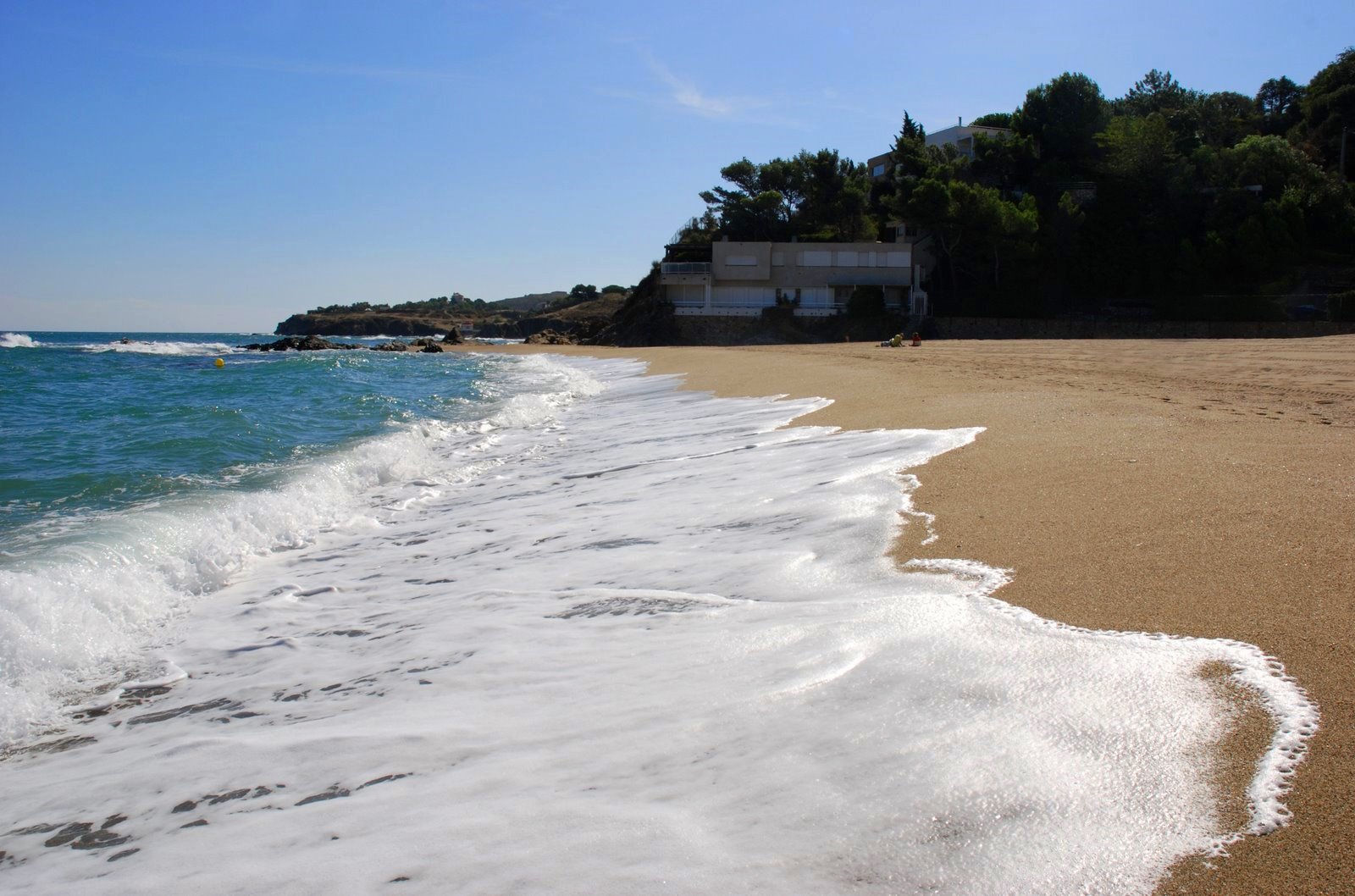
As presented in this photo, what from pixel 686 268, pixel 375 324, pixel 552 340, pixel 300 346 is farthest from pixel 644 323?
pixel 375 324

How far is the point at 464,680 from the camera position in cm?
353

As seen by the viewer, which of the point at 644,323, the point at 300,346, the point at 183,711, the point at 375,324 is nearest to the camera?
the point at 183,711

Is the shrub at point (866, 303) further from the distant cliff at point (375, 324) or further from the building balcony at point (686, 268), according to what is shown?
the distant cliff at point (375, 324)

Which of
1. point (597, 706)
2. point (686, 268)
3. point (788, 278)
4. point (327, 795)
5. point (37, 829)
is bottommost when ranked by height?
point (37, 829)

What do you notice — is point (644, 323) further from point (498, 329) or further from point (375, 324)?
point (375, 324)

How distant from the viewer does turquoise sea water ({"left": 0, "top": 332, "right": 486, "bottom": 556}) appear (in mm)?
7352

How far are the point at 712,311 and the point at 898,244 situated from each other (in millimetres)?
10757

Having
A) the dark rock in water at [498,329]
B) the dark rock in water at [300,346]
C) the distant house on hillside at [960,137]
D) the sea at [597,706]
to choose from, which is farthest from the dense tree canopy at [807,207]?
the sea at [597,706]

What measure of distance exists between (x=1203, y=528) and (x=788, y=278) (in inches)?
1778

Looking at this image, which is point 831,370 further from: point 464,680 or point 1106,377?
point 464,680

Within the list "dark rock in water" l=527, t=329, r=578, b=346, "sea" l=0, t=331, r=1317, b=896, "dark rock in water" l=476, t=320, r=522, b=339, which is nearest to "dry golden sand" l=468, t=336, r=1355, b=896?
"sea" l=0, t=331, r=1317, b=896

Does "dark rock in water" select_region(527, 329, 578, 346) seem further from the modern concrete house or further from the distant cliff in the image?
the distant cliff

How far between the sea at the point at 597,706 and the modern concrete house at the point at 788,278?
4126 cm

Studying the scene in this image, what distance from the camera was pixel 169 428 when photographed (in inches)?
458
